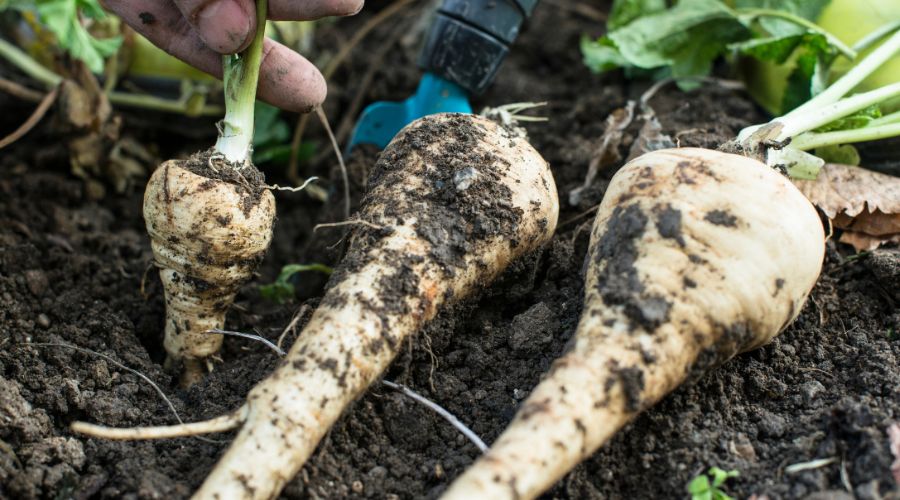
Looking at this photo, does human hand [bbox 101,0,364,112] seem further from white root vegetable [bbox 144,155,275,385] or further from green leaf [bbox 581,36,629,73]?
green leaf [bbox 581,36,629,73]

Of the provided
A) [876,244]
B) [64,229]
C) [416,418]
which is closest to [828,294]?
[876,244]

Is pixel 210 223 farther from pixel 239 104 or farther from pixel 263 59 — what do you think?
pixel 263 59

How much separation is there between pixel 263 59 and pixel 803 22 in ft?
5.84

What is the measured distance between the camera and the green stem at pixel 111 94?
292 centimetres

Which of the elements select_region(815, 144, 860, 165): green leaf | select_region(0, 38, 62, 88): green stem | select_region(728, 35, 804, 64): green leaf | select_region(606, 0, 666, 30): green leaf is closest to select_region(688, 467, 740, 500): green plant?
select_region(815, 144, 860, 165): green leaf

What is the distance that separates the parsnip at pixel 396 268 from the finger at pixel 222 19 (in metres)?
0.51

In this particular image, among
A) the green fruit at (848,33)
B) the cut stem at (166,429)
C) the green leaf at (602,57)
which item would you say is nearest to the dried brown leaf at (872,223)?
the green fruit at (848,33)

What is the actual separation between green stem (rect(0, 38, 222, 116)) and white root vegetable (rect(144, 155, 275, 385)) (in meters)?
1.16

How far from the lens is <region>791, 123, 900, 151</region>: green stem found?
83.7 inches

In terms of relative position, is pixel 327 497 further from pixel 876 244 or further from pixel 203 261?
pixel 876 244

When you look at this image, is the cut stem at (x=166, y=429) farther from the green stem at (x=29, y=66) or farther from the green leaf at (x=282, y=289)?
the green stem at (x=29, y=66)

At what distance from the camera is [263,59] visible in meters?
2.19

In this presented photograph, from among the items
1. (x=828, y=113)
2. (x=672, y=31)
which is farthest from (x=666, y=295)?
(x=672, y=31)

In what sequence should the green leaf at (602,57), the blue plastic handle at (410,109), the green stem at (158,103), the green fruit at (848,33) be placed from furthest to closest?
1. the green stem at (158,103)
2. the green leaf at (602,57)
3. the blue plastic handle at (410,109)
4. the green fruit at (848,33)
